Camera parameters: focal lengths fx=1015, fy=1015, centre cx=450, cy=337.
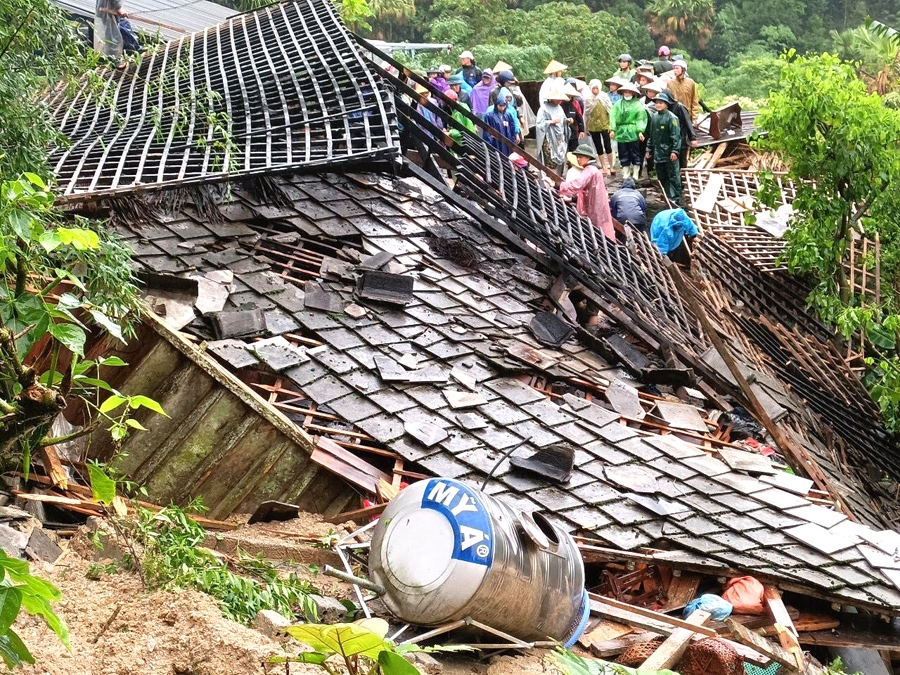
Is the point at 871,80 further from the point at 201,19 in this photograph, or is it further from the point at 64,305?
the point at 64,305

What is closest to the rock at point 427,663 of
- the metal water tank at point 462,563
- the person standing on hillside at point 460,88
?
the metal water tank at point 462,563

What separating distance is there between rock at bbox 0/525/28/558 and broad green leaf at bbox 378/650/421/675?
8.31 feet

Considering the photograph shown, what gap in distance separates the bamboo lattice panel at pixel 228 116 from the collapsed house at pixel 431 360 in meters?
0.05

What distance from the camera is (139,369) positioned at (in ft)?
23.1

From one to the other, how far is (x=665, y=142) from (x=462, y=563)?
13629mm

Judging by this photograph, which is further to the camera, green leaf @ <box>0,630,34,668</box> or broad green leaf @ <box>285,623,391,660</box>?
broad green leaf @ <box>285,623,391,660</box>

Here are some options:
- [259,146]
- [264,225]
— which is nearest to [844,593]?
[264,225]

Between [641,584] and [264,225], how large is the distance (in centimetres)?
486

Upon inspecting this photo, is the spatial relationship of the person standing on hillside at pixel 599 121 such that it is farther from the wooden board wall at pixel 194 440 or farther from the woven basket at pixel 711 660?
the woven basket at pixel 711 660

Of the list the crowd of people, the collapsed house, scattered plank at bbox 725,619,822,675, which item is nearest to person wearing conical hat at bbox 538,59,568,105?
the crowd of people

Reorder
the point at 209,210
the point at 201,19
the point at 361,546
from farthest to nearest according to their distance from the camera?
the point at 201,19
the point at 209,210
the point at 361,546

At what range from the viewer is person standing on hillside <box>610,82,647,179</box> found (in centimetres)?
1834

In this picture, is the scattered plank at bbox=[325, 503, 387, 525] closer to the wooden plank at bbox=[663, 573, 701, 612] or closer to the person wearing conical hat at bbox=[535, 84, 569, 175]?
the wooden plank at bbox=[663, 573, 701, 612]

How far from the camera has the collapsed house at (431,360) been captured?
23.8ft
